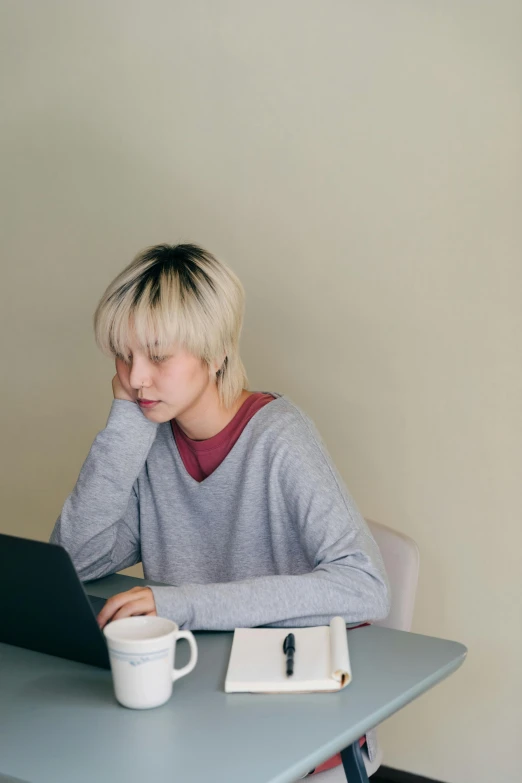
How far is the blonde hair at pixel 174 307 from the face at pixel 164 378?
16mm

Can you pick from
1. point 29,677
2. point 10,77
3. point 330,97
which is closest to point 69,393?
point 10,77

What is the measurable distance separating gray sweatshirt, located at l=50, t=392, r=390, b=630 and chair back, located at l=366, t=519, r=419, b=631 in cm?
14

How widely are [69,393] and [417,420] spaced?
3.65ft

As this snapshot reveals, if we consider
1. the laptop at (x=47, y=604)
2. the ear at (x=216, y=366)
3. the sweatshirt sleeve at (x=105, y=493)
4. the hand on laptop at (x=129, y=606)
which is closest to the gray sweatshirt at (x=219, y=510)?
the sweatshirt sleeve at (x=105, y=493)

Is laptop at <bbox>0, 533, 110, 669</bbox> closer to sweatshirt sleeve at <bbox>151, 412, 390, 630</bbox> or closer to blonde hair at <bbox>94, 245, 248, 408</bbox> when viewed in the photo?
sweatshirt sleeve at <bbox>151, 412, 390, 630</bbox>

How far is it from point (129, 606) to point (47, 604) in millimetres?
118

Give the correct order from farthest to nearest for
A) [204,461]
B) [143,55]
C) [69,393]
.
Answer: [69,393]
[143,55]
[204,461]

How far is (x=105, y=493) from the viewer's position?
1533mm

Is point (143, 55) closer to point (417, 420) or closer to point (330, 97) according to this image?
point (330, 97)

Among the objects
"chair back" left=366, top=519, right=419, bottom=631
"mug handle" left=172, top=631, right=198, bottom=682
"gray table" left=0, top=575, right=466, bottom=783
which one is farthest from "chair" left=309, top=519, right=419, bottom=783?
"mug handle" left=172, top=631, right=198, bottom=682

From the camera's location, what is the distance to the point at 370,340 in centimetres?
209

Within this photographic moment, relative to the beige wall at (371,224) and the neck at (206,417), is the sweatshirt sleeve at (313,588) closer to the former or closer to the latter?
the neck at (206,417)

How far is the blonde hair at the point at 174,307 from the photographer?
4.77 ft

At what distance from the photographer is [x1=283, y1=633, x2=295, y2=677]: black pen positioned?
1.04 m
